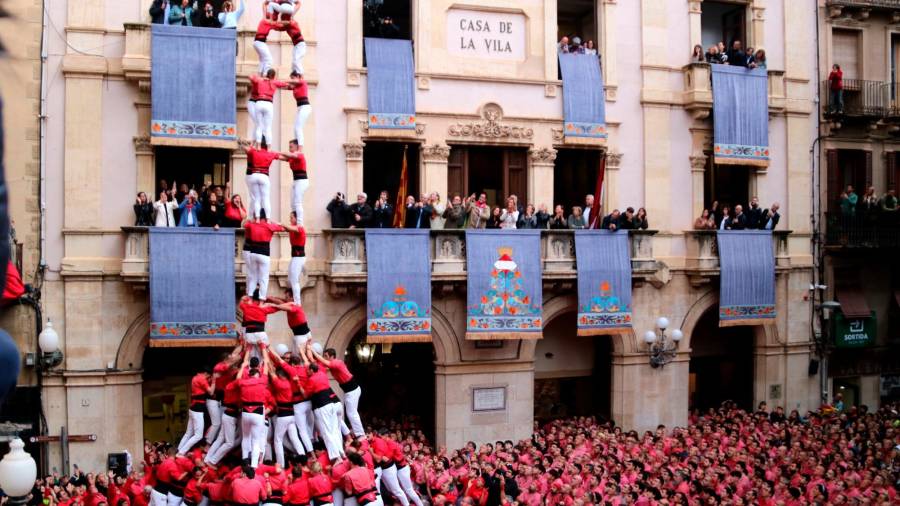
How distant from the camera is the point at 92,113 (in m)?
25.6

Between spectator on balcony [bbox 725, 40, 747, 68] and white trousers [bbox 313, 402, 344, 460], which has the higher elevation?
spectator on balcony [bbox 725, 40, 747, 68]

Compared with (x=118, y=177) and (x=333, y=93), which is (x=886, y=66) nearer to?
(x=333, y=93)

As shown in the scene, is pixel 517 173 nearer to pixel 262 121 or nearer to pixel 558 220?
pixel 558 220

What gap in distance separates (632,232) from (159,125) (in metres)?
13.8

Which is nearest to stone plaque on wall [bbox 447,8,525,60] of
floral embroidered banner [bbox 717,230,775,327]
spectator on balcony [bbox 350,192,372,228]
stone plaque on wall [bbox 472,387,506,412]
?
spectator on balcony [bbox 350,192,372,228]

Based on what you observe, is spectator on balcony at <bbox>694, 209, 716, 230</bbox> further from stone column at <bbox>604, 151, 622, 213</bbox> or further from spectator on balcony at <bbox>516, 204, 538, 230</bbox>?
spectator on balcony at <bbox>516, 204, 538, 230</bbox>

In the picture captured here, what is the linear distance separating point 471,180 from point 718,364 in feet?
35.5

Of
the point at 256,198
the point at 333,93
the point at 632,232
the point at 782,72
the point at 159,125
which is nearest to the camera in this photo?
the point at 256,198

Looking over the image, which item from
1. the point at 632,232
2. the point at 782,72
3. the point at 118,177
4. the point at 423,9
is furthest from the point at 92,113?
the point at 782,72

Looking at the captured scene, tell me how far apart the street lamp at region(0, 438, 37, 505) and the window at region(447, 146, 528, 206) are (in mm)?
17422

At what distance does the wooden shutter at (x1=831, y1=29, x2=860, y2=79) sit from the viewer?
1308 inches

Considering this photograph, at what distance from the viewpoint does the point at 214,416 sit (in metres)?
17.4

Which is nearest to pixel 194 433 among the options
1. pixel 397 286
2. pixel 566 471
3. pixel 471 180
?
pixel 566 471

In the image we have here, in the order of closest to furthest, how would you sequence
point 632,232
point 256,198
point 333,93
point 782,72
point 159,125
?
point 256,198
point 159,125
point 333,93
point 632,232
point 782,72
